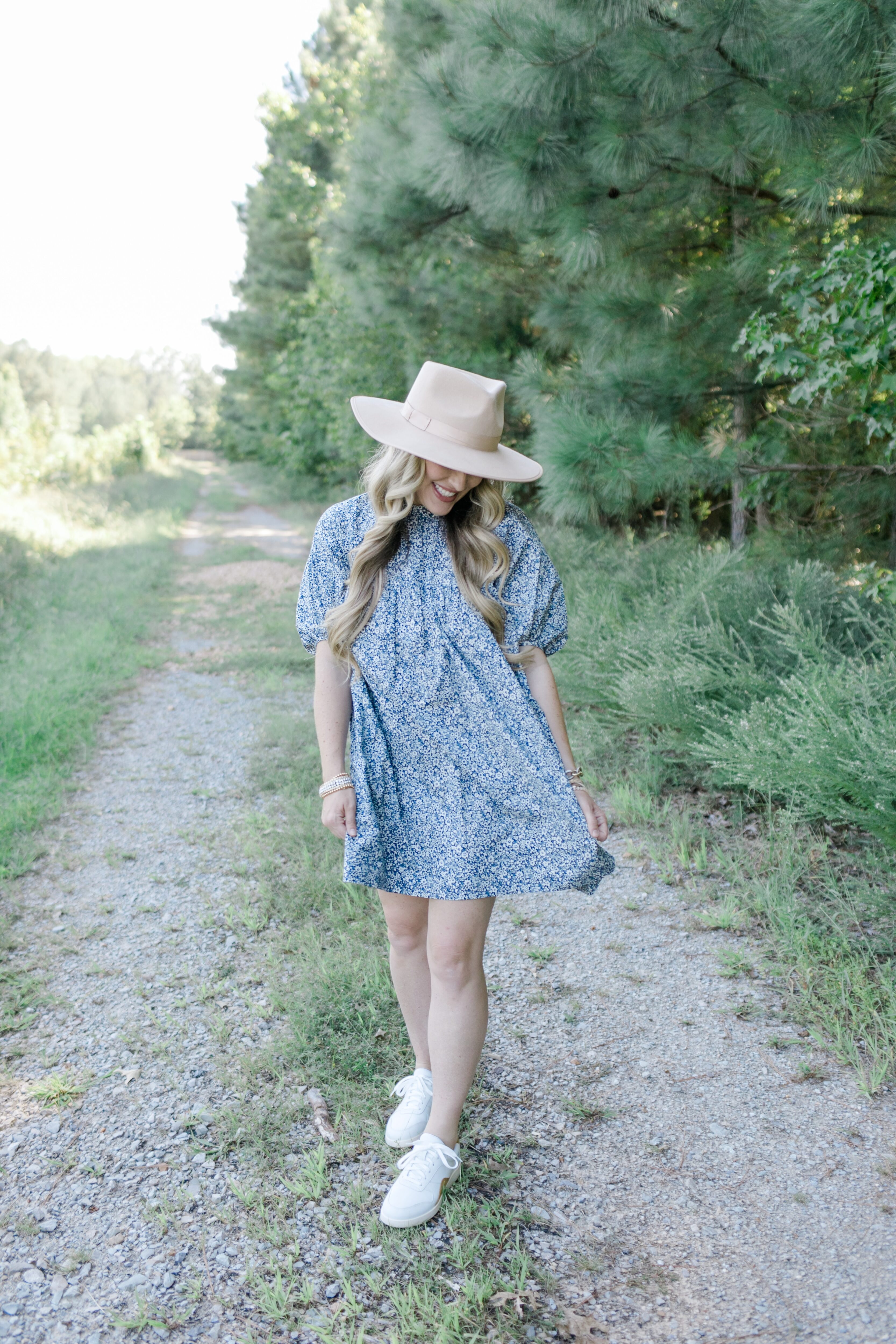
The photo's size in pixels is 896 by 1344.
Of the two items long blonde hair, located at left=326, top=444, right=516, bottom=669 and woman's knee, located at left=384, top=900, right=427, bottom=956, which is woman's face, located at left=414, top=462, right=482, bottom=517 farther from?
woman's knee, located at left=384, top=900, right=427, bottom=956

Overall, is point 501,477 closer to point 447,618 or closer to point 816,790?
point 447,618

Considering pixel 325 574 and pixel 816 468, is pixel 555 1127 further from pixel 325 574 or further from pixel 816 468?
pixel 816 468

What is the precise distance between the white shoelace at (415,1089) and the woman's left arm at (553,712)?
838 millimetres

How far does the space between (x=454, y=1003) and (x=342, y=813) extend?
0.50 m

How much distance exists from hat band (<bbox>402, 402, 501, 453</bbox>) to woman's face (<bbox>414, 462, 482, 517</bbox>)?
6cm

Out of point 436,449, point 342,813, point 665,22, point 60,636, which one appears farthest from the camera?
point 60,636

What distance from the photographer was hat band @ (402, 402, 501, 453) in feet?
6.17

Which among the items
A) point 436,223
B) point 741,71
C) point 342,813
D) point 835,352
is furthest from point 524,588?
point 436,223

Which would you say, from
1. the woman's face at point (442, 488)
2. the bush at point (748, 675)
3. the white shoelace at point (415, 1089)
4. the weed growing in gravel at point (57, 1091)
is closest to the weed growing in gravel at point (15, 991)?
the weed growing in gravel at point (57, 1091)

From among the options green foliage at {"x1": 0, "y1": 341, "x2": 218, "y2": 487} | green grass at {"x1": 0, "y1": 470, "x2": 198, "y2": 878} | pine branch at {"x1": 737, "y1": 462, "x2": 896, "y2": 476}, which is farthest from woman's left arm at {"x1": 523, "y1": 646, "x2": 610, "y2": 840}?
green foliage at {"x1": 0, "y1": 341, "x2": 218, "y2": 487}

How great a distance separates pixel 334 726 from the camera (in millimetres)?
2002

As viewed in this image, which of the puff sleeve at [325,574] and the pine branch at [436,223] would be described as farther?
the pine branch at [436,223]

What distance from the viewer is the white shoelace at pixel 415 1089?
222 cm

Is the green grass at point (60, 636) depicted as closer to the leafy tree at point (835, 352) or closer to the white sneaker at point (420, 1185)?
the white sneaker at point (420, 1185)
